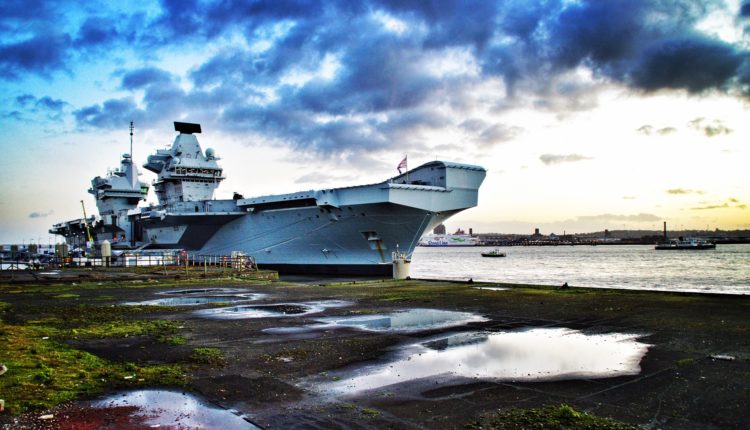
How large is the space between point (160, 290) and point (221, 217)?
18818mm

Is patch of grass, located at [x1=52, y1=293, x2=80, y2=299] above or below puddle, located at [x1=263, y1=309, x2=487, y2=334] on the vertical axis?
above

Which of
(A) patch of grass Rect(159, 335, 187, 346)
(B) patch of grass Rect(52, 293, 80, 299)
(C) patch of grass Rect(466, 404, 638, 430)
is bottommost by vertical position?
(C) patch of grass Rect(466, 404, 638, 430)

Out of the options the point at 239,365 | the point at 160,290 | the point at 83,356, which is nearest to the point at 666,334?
the point at 239,365

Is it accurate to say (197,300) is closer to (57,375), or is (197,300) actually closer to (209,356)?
(209,356)

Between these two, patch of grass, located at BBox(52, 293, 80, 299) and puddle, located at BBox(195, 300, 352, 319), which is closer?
puddle, located at BBox(195, 300, 352, 319)

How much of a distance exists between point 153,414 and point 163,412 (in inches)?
3.6

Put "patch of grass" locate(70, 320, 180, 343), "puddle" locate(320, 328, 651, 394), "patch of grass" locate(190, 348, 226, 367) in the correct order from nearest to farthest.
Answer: "puddle" locate(320, 328, 651, 394) → "patch of grass" locate(190, 348, 226, 367) → "patch of grass" locate(70, 320, 180, 343)

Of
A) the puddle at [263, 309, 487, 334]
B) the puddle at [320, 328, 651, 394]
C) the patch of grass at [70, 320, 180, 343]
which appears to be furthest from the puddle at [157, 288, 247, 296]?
the puddle at [320, 328, 651, 394]

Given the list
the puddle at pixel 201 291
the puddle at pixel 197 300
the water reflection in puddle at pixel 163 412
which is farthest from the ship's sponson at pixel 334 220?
the water reflection in puddle at pixel 163 412

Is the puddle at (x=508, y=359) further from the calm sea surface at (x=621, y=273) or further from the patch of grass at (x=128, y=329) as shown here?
the calm sea surface at (x=621, y=273)

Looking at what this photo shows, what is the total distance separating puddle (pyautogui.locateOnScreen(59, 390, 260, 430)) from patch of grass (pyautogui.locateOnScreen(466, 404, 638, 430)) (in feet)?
6.77

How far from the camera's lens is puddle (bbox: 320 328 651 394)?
5.97m

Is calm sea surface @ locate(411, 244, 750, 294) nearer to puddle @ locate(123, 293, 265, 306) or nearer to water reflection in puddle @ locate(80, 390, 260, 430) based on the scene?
puddle @ locate(123, 293, 265, 306)

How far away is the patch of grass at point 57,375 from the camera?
4969mm
